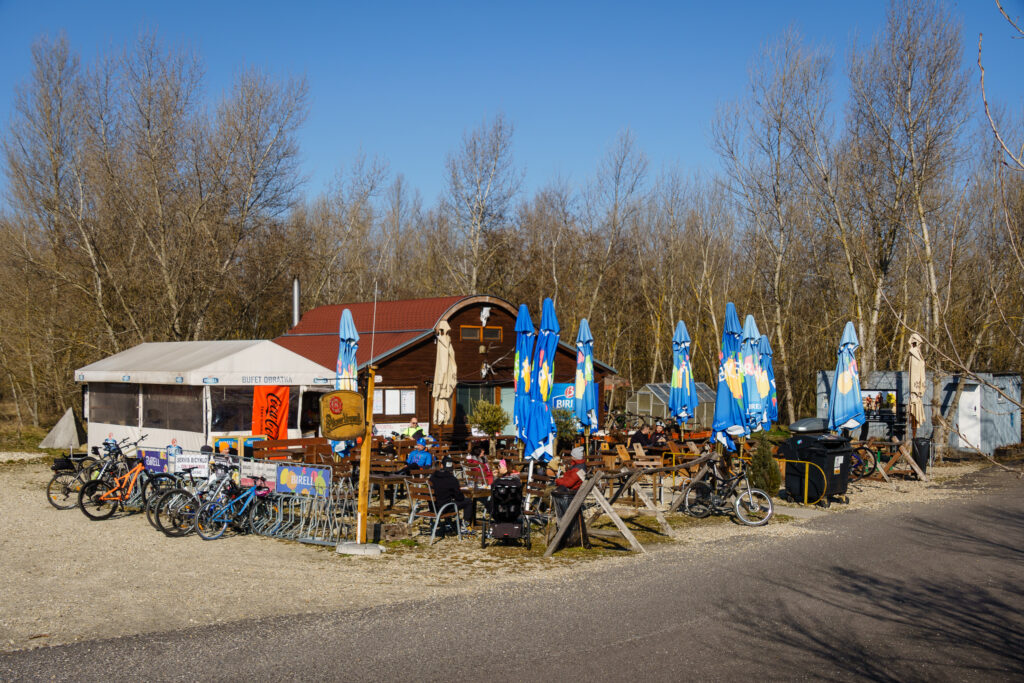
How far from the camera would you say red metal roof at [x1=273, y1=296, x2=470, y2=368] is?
73.0 ft

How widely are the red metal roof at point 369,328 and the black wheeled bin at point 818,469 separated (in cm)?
1026

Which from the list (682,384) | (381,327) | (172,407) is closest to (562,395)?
(381,327)

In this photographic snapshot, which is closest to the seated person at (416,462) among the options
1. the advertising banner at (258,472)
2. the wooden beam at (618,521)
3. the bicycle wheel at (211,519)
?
the advertising banner at (258,472)

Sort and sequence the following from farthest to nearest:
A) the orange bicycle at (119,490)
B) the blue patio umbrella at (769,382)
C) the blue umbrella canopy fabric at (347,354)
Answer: the blue patio umbrella at (769,382), the blue umbrella canopy fabric at (347,354), the orange bicycle at (119,490)

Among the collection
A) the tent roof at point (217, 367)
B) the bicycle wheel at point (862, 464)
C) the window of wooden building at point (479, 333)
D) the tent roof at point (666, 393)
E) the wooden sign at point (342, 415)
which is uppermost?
the window of wooden building at point (479, 333)

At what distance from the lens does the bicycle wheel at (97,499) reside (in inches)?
509

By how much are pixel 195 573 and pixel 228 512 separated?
7.03 feet

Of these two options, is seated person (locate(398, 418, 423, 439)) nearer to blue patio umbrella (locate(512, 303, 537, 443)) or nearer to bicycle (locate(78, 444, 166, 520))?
blue patio umbrella (locate(512, 303, 537, 443))

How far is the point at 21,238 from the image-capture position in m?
28.5

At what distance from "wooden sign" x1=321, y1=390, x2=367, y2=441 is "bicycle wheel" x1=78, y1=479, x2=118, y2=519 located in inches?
160

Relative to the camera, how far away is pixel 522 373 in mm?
14719

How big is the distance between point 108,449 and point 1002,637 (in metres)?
12.6

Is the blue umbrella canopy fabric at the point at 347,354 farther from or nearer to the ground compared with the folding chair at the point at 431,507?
farther from the ground

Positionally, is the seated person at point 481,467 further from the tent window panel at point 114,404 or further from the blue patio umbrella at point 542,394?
the tent window panel at point 114,404
